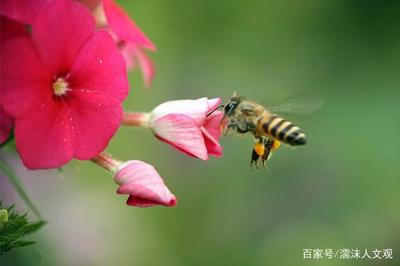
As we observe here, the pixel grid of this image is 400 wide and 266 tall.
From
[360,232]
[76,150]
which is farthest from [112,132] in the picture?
[360,232]

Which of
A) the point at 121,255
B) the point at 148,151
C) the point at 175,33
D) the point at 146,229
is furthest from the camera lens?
the point at 175,33

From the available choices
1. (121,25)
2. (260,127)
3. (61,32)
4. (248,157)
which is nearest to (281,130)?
(260,127)

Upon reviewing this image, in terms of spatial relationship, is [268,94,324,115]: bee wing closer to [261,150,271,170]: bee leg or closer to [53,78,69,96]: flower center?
[261,150,271,170]: bee leg

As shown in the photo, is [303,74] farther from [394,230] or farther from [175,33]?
[394,230]

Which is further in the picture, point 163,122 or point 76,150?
point 163,122

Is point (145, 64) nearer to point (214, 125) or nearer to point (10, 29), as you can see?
point (214, 125)

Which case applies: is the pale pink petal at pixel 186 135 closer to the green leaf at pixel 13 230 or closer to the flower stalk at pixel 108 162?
the flower stalk at pixel 108 162

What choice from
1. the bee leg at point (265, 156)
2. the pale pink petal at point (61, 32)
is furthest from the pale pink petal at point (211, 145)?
the pale pink petal at point (61, 32)
